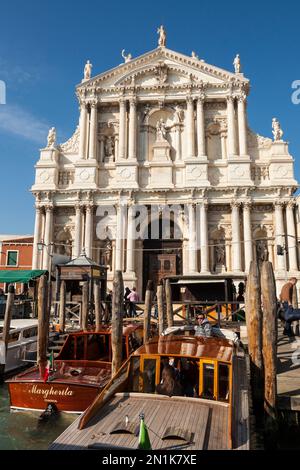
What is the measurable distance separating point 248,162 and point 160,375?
16.7m

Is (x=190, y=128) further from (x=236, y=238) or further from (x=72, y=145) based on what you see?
(x=72, y=145)

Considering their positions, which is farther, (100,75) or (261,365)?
(100,75)

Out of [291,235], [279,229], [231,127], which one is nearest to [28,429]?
[291,235]

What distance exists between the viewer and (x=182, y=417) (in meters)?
4.43

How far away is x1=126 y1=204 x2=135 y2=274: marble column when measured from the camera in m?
19.3

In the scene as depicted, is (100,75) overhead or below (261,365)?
overhead

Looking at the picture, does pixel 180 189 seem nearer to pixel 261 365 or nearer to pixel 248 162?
pixel 248 162

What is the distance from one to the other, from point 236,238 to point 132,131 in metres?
8.48

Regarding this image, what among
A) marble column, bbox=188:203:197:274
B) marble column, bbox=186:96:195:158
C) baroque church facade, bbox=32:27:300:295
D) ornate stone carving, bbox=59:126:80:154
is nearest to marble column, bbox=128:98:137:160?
baroque church facade, bbox=32:27:300:295

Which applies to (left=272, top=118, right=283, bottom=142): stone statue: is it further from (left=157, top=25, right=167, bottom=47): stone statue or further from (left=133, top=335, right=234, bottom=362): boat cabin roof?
(left=133, top=335, right=234, bottom=362): boat cabin roof

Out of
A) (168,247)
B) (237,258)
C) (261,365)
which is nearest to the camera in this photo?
(261,365)

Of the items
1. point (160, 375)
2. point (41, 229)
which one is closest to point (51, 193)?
point (41, 229)

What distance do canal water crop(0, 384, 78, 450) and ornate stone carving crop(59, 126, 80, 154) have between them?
56.4ft

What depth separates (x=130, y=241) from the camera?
19672mm
